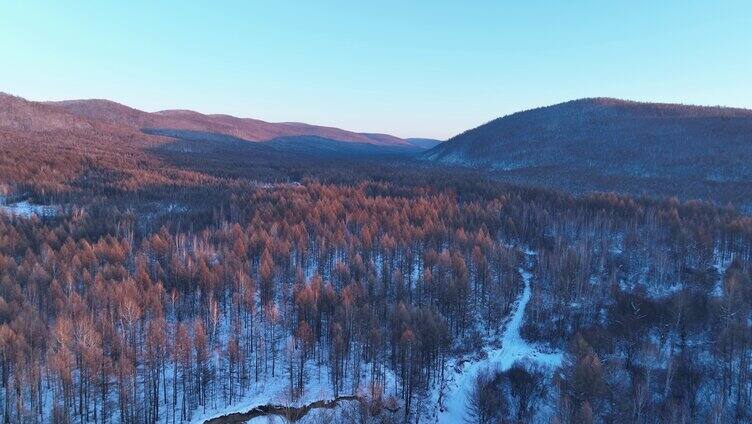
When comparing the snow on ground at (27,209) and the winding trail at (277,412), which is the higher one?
the snow on ground at (27,209)

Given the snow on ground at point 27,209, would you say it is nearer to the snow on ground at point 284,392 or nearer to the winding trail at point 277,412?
the snow on ground at point 284,392

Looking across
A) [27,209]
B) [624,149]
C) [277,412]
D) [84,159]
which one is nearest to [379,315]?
[277,412]

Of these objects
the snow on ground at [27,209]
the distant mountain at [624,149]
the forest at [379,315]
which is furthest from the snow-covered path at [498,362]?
the distant mountain at [624,149]

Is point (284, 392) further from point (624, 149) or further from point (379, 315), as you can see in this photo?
point (624, 149)

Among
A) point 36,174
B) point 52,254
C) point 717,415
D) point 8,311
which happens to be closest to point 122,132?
point 36,174

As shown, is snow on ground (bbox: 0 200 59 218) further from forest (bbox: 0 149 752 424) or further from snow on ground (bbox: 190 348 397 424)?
snow on ground (bbox: 190 348 397 424)
